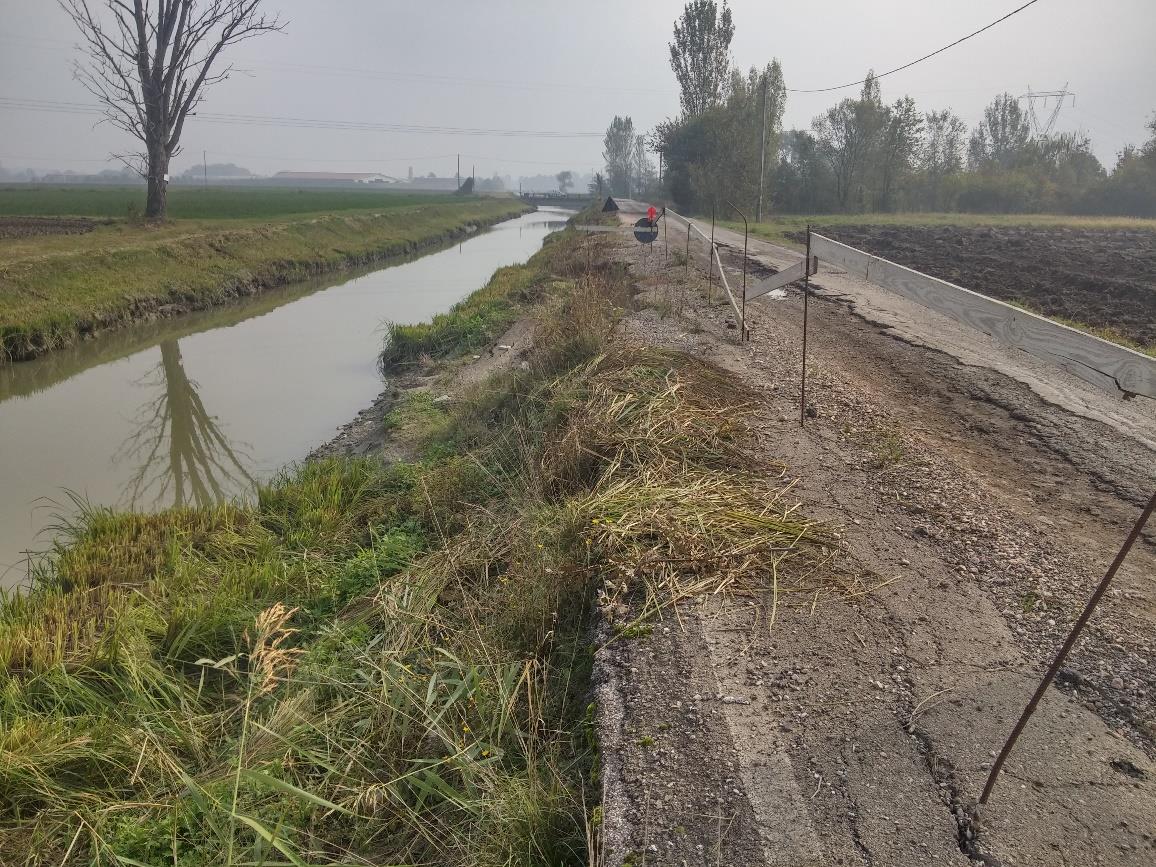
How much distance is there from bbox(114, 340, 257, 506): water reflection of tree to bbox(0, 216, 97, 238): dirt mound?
48.5ft

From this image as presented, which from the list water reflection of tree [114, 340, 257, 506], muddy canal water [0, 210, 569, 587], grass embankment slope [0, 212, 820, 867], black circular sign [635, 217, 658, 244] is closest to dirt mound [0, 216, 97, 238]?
muddy canal water [0, 210, 569, 587]

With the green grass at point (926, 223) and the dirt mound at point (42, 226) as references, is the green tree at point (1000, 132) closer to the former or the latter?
the green grass at point (926, 223)

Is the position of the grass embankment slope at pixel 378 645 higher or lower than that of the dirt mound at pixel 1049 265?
lower

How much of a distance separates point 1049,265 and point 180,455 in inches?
763

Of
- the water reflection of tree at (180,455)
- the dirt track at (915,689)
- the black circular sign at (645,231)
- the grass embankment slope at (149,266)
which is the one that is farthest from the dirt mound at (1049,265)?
the grass embankment slope at (149,266)

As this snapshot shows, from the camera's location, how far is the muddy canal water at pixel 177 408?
8438 millimetres

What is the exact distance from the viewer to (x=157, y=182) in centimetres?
2770

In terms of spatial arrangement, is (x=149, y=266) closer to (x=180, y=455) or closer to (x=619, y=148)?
(x=180, y=455)

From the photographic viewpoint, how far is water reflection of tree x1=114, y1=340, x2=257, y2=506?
8.59m

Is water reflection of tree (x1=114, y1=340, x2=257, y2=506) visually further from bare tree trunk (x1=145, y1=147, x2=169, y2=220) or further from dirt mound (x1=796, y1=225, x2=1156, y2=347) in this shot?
bare tree trunk (x1=145, y1=147, x2=169, y2=220)

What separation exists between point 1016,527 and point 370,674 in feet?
11.3

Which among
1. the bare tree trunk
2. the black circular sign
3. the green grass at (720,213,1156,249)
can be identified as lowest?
the black circular sign

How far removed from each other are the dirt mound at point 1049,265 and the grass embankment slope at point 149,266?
55.5 ft

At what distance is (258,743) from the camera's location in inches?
139
